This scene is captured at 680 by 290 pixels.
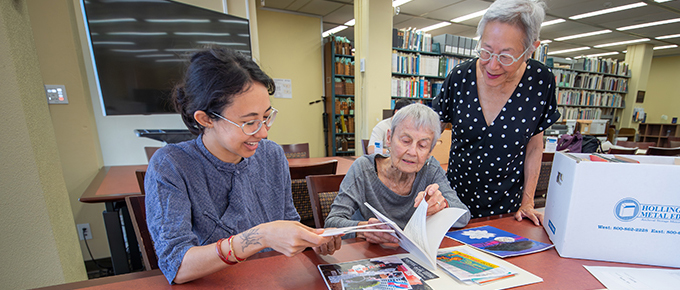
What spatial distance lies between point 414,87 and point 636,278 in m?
4.11

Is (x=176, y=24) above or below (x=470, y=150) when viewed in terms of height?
above

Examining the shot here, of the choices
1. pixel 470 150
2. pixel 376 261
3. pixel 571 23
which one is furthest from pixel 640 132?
pixel 376 261

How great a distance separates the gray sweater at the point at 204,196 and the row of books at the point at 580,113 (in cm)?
851

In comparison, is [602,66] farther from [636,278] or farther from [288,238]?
[288,238]

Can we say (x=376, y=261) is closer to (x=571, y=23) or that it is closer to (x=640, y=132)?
(x=571, y=23)

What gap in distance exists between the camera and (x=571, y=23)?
6.24 m

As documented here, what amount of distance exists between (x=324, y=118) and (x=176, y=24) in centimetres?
339

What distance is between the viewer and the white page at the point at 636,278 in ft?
2.41

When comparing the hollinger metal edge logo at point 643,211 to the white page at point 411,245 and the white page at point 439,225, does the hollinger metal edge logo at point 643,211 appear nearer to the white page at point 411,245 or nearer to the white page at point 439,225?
the white page at point 439,225

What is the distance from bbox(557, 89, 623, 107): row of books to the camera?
22.9 feet

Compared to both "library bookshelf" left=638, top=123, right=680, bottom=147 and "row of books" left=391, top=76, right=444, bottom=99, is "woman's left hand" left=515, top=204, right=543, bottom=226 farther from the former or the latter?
"library bookshelf" left=638, top=123, right=680, bottom=147

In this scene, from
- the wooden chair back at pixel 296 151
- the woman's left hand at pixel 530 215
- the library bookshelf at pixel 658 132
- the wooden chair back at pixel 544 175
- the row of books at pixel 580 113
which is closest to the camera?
the woman's left hand at pixel 530 215

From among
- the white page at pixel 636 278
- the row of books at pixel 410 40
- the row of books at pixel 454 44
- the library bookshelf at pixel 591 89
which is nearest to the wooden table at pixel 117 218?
the white page at pixel 636 278

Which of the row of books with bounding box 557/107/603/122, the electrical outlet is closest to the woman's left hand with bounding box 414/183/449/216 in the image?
the electrical outlet
